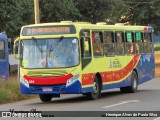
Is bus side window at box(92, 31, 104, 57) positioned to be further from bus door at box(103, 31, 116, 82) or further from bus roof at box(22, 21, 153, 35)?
bus door at box(103, 31, 116, 82)

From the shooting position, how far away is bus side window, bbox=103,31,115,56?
22.0 meters

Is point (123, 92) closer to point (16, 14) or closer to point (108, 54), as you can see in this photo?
point (108, 54)

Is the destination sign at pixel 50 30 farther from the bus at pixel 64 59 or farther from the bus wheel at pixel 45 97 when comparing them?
the bus wheel at pixel 45 97

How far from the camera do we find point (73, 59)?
19406 mm

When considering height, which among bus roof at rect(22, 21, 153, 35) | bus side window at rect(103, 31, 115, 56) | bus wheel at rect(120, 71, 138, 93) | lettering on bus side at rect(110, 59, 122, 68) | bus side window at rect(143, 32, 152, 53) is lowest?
bus wheel at rect(120, 71, 138, 93)

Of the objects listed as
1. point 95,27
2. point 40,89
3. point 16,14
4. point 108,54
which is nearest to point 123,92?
point 108,54

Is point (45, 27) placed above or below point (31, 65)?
above

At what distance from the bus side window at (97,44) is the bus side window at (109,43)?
1.50ft

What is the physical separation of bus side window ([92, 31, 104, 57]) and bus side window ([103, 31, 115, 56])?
0.46 metres

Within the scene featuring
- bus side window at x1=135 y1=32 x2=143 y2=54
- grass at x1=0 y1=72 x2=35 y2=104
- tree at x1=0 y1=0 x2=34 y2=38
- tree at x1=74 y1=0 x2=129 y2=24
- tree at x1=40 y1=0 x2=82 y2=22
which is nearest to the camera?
grass at x1=0 y1=72 x2=35 y2=104

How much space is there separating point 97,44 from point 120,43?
2.58m

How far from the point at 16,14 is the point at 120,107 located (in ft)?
66.4

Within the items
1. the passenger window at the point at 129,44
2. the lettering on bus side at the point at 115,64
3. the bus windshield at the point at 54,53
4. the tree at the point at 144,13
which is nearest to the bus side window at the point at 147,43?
the passenger window at the point at 129,44

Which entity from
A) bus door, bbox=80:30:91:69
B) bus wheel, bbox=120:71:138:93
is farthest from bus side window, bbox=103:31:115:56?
bus wheel, bbox=120:71:138:93
